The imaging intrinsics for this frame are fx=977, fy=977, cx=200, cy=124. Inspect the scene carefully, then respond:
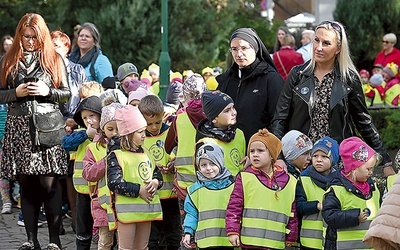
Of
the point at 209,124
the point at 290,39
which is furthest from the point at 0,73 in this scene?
the point at 290,39

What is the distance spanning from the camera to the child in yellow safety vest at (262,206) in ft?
21.8

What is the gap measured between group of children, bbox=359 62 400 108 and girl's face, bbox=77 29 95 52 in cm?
615

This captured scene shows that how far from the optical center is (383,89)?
637 inches

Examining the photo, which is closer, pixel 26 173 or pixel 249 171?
pixel 249 171

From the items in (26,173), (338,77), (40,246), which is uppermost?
(338,77)

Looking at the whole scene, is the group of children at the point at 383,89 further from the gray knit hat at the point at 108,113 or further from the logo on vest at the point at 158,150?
the gray knit hat at the point at 108,113

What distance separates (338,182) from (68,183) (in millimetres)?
4121

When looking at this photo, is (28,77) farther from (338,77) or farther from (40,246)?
(338,77)

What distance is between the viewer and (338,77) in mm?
7055

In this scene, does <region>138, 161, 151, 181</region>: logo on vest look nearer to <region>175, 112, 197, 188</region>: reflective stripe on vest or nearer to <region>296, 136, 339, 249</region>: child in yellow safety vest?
<region>175, 112, 197, 188</region>: reflective stripe on vest

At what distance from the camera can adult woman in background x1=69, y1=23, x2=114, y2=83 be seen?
10648 millimetres

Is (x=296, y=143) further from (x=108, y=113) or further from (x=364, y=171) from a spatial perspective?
(x=108, y=113)

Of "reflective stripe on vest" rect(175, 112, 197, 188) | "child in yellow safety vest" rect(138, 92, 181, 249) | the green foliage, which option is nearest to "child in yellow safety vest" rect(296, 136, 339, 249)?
"reflective stripe on vest" rect(175, 112, 197, 188)

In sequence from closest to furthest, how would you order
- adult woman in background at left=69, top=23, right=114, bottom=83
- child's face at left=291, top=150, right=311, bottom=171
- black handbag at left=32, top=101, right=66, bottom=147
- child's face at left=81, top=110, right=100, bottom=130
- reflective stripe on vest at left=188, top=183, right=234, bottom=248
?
reflective stripe on vest at left=188, top=183, right=234, bottom=248, child's face at left=291, top=150, right=311, bottom=171, child's face at left=81, top=110, right=100, bottom=130, black handbag at left=32, top=101, right=66, bottom=147, adult woman in background at left=69, top=23, right=114, bottom=83
